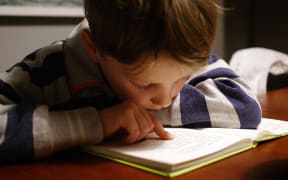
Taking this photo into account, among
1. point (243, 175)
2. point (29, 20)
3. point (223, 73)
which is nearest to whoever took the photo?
point (243, 175)

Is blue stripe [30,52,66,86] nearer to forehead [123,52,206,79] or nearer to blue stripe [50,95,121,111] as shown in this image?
blue stripe [50,95,121,111]

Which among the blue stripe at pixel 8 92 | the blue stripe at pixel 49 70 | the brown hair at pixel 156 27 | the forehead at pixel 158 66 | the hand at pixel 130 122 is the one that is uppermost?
the brown hair at pixel 156 27

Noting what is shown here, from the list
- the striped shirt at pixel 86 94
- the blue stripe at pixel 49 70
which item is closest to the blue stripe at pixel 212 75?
the striped shirt at pixel 86 94

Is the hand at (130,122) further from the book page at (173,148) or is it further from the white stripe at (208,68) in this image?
the white stripe at (208,68)

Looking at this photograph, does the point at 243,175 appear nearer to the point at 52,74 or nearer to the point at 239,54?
the point at 52,74

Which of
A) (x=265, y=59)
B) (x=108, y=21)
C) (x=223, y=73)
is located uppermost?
(x=108, y=21)

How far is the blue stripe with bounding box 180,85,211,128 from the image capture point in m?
0.70

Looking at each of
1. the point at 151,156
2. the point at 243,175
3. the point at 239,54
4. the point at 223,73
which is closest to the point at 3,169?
the point at 151,156

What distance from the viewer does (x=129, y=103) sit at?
0.62m

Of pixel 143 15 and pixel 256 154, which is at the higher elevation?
pixel 143 15

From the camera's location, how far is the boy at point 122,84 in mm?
529

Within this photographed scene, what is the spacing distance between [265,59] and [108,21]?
896 millimetres

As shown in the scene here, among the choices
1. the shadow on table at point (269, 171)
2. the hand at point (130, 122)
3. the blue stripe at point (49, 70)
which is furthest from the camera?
the blue stripe at point (49, 70)

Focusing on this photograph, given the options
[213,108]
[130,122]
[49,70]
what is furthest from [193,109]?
[49,70]
